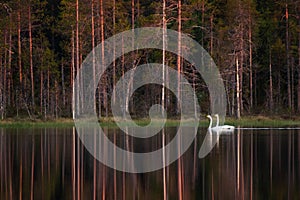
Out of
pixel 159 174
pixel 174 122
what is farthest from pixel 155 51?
pixel 159 174

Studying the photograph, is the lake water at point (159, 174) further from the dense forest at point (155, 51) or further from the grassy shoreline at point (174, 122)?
the dense forest at point (155, 51)

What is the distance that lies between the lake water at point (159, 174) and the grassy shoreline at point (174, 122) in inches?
492

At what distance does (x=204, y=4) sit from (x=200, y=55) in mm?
3861

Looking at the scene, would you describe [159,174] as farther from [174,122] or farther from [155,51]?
[155,51]

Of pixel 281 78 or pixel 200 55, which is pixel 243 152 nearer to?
pixel 200 55

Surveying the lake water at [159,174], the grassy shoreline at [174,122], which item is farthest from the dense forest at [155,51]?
the lake water at [159,174]

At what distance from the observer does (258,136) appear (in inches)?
1254

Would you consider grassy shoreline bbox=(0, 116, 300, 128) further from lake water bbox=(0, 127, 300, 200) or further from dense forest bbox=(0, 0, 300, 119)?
lake water bbox=(0, 127, 300, 200)

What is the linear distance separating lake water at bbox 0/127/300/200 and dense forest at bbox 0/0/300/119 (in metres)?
19.6

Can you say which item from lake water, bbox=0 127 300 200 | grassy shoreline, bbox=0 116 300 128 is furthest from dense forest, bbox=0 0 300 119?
lake water, bbox=0 127 300 200

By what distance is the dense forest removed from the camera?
48031 mm

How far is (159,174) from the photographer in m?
18.9

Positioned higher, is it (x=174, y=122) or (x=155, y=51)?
(x=155, y=51)

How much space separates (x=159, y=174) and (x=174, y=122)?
76.9ft
